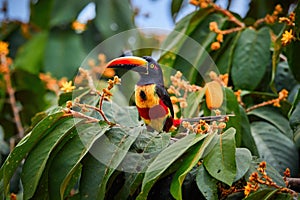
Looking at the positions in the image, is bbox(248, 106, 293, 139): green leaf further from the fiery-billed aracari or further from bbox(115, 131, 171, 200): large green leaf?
bbox(115, 131, 171, 200): large green leaf

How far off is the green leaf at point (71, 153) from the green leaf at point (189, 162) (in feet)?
0.82

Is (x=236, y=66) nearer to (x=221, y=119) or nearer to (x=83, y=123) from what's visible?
(x=221, y=119)

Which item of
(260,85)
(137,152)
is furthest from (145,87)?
(260,85)

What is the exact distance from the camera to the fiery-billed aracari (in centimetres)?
180

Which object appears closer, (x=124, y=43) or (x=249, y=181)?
(x=249, y=181)

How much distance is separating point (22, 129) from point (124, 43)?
2.13ft

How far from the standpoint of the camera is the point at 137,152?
5.38 ft

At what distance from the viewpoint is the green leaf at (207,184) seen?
149 centimetres

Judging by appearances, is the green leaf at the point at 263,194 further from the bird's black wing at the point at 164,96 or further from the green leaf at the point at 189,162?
the bird's black wing at the point at 164,96

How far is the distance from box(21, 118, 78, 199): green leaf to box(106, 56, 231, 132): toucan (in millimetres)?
267

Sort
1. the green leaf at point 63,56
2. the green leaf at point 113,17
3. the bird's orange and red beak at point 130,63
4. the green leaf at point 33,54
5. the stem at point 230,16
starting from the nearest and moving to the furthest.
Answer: the bird's orange and red beak at point 130,63 → the stem at point 230,16 → the green leaf at point 113,17 → the green leaf at point 63,56 → the green leaf at point 33,54

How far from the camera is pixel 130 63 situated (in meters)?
1.76

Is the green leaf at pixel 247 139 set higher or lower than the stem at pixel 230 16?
lower

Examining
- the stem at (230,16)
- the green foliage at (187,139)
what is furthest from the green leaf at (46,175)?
the stem at (230,16)
